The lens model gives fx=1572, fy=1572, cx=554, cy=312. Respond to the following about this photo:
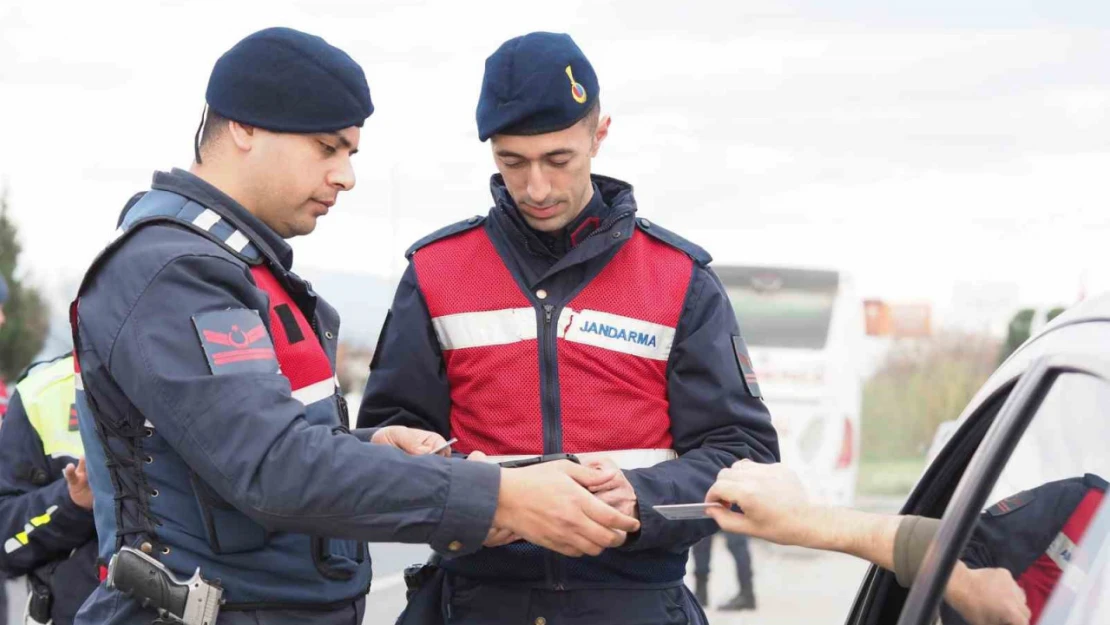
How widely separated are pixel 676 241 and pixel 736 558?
8.09m

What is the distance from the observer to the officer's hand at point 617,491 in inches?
126

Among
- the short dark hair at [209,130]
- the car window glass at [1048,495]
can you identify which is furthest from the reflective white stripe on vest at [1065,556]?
the short dark hair at [209,130]

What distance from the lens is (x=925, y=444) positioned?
24.2 metres

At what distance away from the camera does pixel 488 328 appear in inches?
137

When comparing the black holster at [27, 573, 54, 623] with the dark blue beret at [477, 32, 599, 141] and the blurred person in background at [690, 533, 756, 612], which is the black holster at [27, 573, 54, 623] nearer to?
the dark blue beret at [477, 32, 599, 141]

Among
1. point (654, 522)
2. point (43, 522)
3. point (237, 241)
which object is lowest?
point (43, 522)

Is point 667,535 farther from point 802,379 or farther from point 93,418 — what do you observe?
point 802,379

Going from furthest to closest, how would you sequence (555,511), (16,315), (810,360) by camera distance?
(16,315) < (810,360) < (555,511)

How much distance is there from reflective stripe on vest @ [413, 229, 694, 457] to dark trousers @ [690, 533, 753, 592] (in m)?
7.87

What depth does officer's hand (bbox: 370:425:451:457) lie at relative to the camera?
3.24 m

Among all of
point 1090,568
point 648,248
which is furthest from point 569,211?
point 1090,568

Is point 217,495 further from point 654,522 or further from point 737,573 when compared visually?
point 737,573

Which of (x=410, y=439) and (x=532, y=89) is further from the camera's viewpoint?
(x=532, y=89)

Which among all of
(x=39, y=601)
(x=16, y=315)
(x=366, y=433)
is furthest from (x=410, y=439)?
(x=16, y=315)
